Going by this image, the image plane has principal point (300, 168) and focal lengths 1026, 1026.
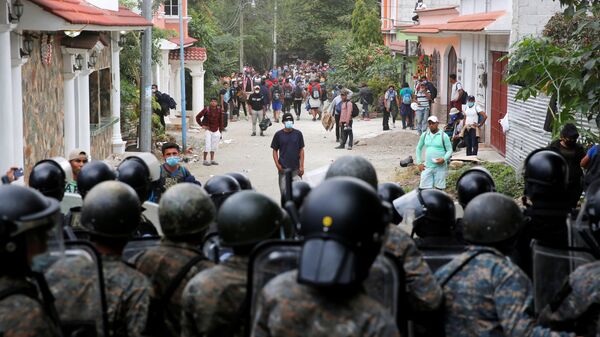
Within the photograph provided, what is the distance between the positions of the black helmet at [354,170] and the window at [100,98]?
1544cm

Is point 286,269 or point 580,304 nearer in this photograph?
point 286,269

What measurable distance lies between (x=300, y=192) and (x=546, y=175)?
1541 millimetres

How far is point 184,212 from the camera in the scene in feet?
16.5

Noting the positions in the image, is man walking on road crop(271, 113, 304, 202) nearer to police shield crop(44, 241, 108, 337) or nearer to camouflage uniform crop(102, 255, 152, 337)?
camouflage uniform crop(102, 255, 152, 337)

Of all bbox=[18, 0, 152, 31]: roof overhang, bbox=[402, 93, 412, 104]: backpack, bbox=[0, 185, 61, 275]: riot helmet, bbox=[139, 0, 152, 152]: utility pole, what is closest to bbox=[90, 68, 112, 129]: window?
bbox=[139, 0, 152, 152]: utility pole

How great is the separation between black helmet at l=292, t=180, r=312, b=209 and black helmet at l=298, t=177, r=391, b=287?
2866 mm

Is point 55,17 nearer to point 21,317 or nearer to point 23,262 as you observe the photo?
point 23,262

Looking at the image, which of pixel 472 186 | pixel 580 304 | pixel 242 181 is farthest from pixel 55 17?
pixel 580 304

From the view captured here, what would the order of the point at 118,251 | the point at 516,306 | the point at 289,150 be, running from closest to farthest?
the point at 516,306 < the point at 118,251 < the point at 289,150

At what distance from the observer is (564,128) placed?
10203mm

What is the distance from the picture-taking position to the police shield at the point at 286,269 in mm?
3910

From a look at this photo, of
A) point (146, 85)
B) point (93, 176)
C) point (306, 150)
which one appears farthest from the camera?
point (306, 150)

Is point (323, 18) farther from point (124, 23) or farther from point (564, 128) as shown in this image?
point (564, 128)

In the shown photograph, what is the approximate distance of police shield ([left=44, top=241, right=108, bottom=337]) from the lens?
14.2 ft
